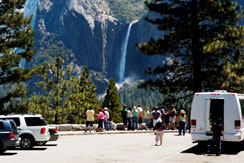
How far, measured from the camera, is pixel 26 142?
19.4m

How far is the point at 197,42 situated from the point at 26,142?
57.5 feet

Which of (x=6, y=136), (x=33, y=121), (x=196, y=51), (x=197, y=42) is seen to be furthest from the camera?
(x=197, y=42)

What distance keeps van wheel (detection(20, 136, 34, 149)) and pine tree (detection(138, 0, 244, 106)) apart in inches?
582

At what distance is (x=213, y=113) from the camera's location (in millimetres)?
18938

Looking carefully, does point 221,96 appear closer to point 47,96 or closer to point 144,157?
point 144,157

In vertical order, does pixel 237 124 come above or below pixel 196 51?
below

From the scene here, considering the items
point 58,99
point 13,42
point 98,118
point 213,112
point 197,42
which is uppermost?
point 13,42

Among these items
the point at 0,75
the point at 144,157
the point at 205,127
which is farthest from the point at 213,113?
the point at 0,75

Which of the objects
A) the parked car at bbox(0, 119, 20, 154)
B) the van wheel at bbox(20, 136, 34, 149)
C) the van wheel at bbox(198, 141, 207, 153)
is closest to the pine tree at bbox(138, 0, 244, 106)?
the van wheel at bbox(198, 141, 207, 153)

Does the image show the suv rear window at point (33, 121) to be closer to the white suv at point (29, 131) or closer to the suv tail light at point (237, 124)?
the white suv at point (29, 131)

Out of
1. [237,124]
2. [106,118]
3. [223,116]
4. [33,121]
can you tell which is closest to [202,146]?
[223,116]

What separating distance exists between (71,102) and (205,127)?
106ft

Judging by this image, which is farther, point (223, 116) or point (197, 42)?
point (197, 42)

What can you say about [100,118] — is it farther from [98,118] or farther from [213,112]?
[213,112]
